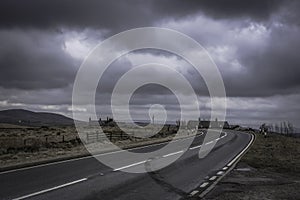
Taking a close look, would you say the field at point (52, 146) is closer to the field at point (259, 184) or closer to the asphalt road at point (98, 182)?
the asphalt road at point (98, 182)

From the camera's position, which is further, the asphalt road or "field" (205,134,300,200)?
"field" (205,134,300,200)

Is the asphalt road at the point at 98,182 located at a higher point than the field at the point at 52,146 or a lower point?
lower

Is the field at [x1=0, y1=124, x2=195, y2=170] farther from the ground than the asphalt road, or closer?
farther from the ground

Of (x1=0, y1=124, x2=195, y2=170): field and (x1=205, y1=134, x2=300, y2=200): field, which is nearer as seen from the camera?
(x1=205, y1=134, x2=300, y2=200): field

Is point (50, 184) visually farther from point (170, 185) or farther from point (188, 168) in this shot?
point (188, 168)

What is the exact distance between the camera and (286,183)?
45.1 feet

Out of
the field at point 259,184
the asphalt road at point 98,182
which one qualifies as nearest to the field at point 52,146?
the asphalt road at point 98,182

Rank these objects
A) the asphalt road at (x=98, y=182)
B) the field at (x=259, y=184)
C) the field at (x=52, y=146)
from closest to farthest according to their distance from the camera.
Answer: the asphalt road at (x=98, y=182) → the field at (x=259, y=184) → the field at (x=52, y=146)

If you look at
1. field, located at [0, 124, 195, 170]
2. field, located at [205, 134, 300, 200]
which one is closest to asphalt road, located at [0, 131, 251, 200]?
field, located at [205, 134, 300, 200]

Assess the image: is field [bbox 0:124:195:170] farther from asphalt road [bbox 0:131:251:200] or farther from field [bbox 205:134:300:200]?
field [bbox 205:134:300:200]

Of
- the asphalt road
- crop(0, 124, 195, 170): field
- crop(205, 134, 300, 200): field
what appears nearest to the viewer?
the asphalt road

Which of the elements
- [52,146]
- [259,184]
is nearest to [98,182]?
[259,184]

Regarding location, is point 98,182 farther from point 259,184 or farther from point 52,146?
point 52,146

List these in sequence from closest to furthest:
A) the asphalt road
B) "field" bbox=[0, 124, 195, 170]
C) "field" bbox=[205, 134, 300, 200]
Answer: the asphalt road < "field" bbox=[205, 134, 300, 200] < "field" bbox=[0, 124, 195, 170]
